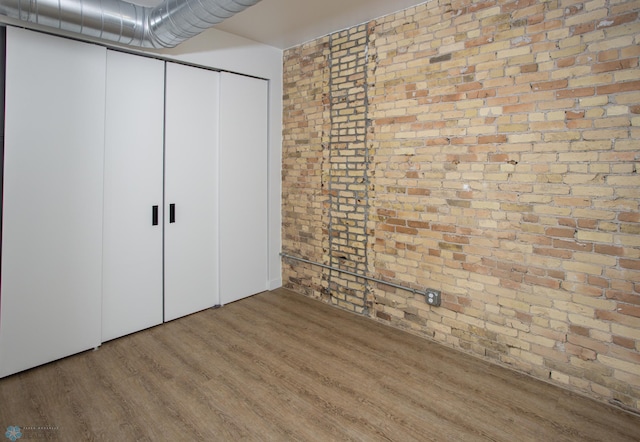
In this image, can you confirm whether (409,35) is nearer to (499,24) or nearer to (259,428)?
(499,24)

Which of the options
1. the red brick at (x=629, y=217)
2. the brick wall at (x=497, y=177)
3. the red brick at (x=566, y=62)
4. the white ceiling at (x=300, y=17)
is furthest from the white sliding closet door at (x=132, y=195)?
the red brick at (x=629, y=217)

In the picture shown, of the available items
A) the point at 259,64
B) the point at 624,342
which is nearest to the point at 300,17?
the point at 259,64

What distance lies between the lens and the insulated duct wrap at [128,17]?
2422 mm

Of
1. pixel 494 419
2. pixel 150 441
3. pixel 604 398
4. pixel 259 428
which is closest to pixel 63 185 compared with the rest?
pixel 150 441

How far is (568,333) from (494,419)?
849 mm

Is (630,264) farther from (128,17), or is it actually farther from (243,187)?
(128,17)

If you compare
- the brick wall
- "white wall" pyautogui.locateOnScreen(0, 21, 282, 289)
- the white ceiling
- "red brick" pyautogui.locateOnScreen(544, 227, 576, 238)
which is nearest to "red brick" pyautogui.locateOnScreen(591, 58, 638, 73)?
the brick wall

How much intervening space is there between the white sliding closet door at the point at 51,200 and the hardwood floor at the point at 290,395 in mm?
273

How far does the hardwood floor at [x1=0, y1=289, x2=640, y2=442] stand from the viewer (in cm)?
217

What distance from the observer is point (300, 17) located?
354 cm

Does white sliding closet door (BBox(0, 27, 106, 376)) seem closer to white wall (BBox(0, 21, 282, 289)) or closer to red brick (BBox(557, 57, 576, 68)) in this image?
white wall (BBox(0, 21, 282, 289))

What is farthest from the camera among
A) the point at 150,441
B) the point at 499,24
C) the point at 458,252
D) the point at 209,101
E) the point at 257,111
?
the point at 257,111

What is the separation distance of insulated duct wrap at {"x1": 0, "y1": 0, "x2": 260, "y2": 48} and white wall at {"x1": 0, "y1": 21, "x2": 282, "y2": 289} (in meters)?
0.27

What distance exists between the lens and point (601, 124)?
2.35m
